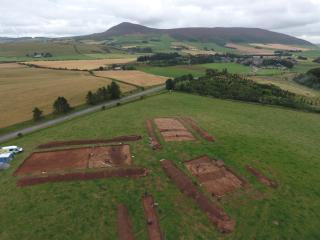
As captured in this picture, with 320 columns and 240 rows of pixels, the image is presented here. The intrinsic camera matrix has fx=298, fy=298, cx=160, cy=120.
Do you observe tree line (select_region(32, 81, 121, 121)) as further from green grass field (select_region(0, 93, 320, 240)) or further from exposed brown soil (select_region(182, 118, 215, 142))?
exposed brown soil (select_region(182, 118, 215, 142))

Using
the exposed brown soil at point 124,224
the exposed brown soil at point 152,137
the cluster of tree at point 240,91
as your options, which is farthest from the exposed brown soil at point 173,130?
the cluster of tree at point 240,91

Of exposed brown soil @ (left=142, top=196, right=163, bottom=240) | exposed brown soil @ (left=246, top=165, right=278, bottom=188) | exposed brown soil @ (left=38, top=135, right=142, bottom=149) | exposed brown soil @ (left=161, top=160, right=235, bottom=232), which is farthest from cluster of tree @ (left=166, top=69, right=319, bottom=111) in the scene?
exposed brown soil @ (left=142, top=196, right=163, bottom=240)

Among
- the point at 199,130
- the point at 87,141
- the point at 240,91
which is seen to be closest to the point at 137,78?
the point at 240,91

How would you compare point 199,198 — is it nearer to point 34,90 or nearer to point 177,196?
point 177,196

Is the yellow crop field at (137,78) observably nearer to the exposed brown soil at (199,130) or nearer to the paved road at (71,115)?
the paved road at (71,115)

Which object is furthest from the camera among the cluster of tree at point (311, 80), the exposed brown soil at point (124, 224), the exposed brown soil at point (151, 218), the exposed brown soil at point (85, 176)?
the cluster of tree at point (311, 80)

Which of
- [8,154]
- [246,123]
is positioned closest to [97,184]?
[8,154]
